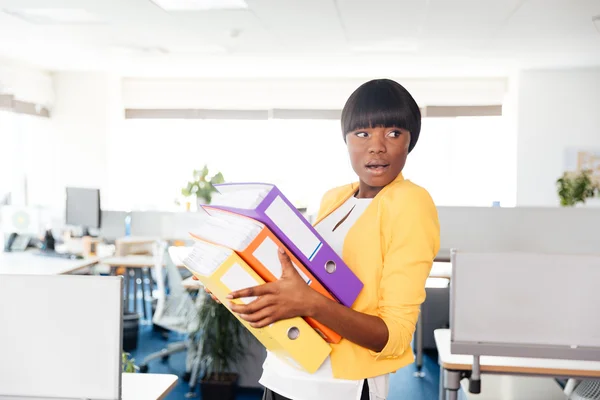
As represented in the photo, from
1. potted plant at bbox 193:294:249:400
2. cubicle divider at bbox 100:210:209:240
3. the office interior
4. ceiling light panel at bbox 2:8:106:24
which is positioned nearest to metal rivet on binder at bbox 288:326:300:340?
the office interior

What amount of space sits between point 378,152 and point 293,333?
0.32 metres

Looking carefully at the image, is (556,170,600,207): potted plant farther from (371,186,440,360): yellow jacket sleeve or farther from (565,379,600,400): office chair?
(371,186,440,360): yellow jacket sleeve

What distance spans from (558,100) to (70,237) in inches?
229

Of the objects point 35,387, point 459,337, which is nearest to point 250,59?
point 459,337

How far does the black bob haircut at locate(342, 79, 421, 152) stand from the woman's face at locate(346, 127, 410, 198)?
1 cm

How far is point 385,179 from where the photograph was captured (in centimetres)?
97

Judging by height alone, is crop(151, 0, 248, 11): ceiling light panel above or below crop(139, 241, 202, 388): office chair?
above

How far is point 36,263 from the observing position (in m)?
4.22

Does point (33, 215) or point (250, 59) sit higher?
point (250, 59)

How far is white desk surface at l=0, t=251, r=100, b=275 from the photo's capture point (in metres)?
3.92

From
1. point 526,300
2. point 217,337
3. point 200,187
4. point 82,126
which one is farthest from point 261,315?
point 82,126

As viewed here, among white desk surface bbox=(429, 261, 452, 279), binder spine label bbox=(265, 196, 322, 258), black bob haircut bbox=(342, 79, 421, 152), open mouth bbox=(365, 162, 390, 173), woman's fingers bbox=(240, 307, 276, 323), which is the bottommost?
white desk surface bbox=(429, 261, 452, 279)

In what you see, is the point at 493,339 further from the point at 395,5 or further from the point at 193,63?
the point at 193,63

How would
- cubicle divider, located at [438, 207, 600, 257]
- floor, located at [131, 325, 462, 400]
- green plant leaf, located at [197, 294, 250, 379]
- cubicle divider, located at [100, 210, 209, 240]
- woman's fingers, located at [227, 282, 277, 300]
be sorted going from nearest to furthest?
woman's fingers, located at [227, 282, 277, 300] → cubicle divider, located at [438, 207, 600, 257] → green plant leaf, located at [197, 294, 250, 379] → floor, located at [131, 325, 462, 400] → cubicle divider, located at [100, 210, 209, 240]
